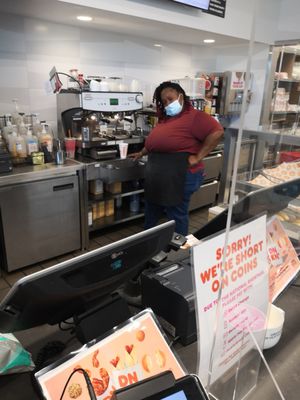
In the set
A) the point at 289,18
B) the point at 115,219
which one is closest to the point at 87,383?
the point at 115,219

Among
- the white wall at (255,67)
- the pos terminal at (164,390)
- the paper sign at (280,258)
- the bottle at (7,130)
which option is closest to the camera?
the pos terminal at (164,390)

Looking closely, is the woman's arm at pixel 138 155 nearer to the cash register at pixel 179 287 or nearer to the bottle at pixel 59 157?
the bottle at pixel 59 157

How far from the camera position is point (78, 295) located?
73cm

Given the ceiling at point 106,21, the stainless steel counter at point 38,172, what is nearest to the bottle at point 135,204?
the stainless steel counter at point 38,172

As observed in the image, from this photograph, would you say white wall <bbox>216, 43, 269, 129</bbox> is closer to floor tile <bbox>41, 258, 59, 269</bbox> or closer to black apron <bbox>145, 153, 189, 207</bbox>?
black apron <bbox>145, 153, 189, 207</bbox>

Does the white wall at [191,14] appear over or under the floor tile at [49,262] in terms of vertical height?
over

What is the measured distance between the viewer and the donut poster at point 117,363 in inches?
24.2

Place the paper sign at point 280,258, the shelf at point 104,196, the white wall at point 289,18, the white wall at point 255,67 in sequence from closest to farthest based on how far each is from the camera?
the paper sign at point 280,258
the white wall at point 289,18
the shelf at point 104,196
the white wall at point 255,67

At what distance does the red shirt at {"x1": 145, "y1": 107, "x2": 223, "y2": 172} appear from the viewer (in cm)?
244

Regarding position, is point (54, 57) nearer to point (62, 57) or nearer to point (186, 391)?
point (62, 57)

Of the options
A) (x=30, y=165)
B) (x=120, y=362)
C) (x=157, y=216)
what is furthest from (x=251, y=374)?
(x=30, y=165)

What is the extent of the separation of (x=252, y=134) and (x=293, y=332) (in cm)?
105

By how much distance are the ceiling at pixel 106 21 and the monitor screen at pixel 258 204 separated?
1.98m

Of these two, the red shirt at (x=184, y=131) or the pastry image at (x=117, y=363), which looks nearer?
the pastry image at (x=117, y=363)
